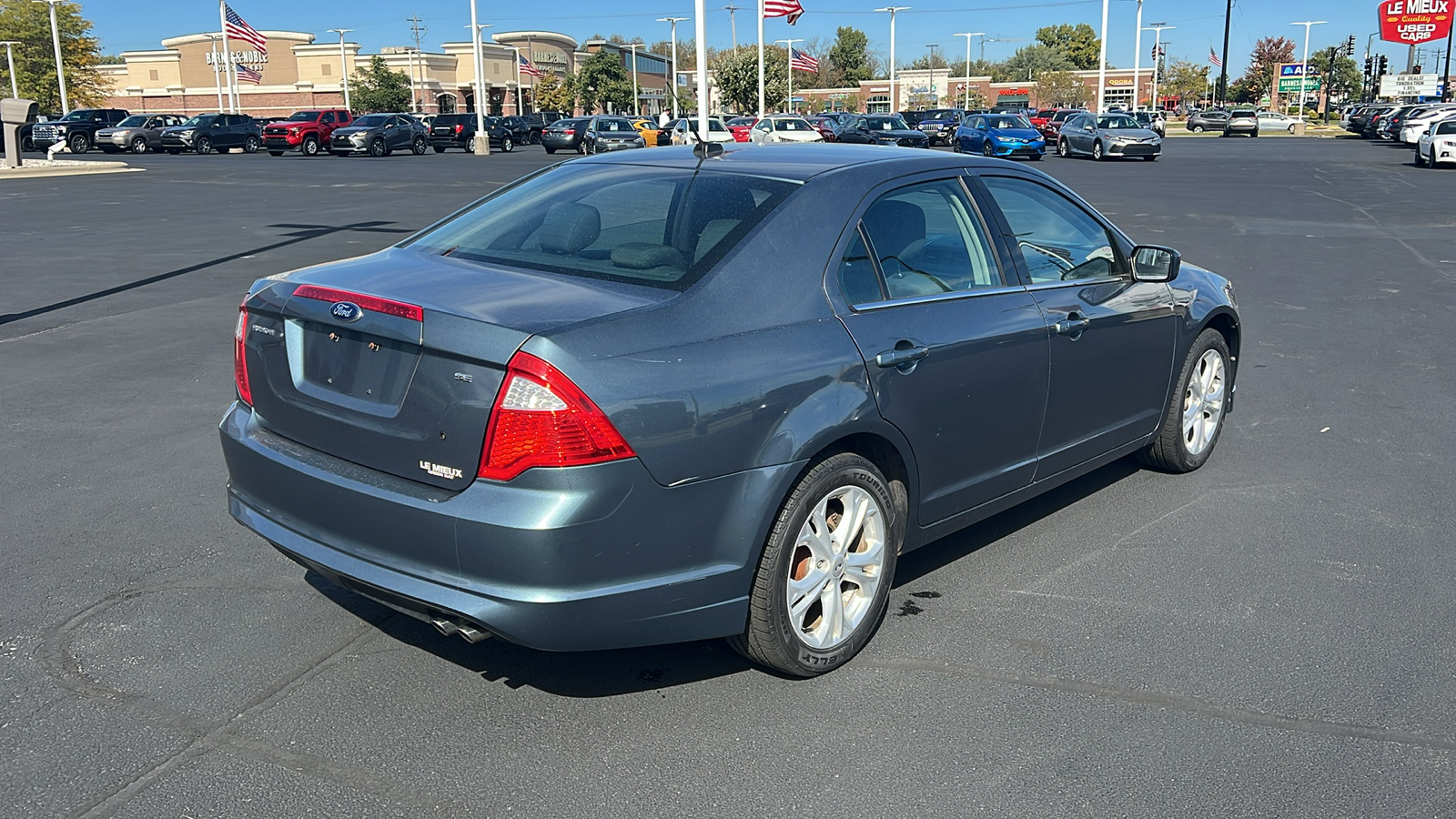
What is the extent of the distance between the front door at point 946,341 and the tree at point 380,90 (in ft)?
331

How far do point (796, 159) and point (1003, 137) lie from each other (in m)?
38.5

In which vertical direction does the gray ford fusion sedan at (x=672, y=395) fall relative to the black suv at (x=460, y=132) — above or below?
below

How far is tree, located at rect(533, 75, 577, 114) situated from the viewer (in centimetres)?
10812

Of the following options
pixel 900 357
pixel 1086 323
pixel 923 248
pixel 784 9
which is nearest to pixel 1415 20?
pixel 784 9

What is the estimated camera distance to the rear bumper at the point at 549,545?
10.2 ft

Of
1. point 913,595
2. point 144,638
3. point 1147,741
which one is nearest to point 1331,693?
point 1147,741

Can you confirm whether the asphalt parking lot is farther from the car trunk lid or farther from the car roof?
the car roof

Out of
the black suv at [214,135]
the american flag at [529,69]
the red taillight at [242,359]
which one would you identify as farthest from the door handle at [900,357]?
the american flag at [529,69]

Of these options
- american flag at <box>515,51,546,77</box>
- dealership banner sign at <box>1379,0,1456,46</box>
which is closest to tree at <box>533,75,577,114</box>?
american flag at <box>515,51,546,77</box>

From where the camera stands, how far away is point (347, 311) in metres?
3.39

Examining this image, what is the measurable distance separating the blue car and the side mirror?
36.0 metres

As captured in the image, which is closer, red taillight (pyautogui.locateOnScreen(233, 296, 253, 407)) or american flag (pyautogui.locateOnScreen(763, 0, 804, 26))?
red taillight (pyautogui.locateOnScreen(233, 296, 253, 407))

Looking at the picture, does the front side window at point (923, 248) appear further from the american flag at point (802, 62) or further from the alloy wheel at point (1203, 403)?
Answer: the american flag at point (802, 62)

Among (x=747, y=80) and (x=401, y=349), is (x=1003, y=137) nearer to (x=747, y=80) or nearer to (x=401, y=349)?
(x=401, y=349)
